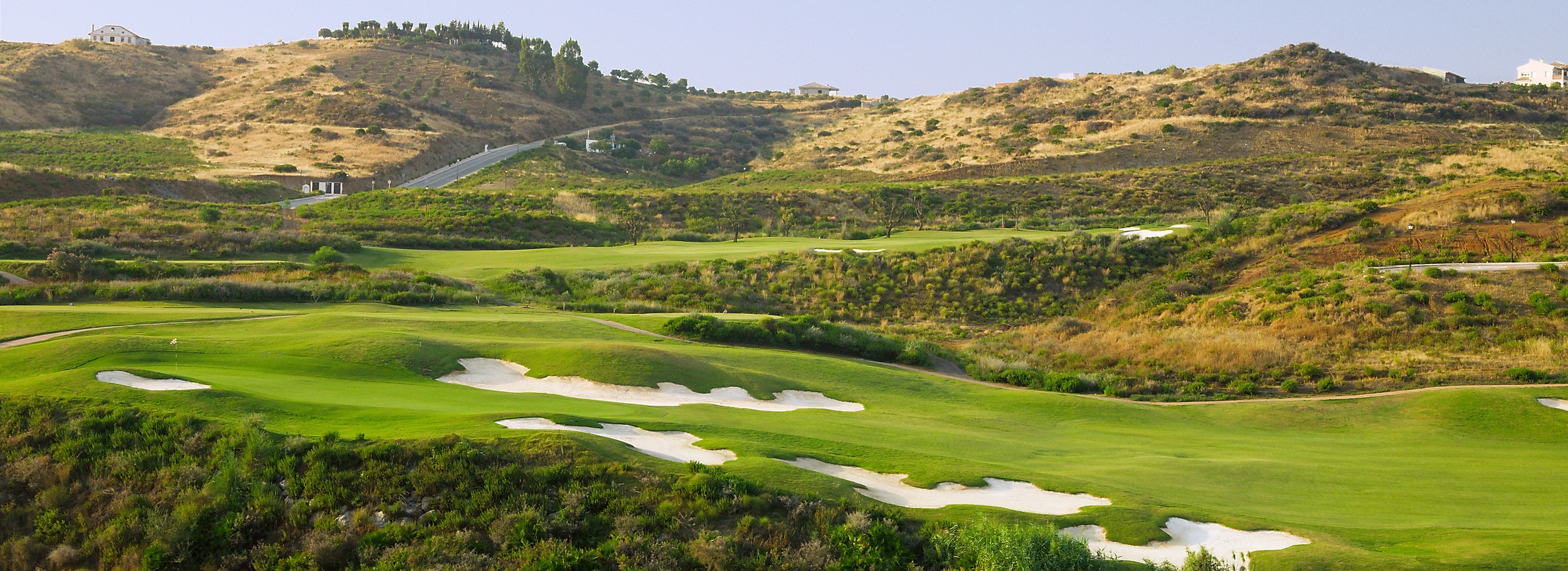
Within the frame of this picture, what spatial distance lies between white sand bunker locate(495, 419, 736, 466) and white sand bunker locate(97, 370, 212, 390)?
5.05 meters

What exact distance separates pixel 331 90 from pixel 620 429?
113093 mm

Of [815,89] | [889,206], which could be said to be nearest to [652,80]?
[815,89]

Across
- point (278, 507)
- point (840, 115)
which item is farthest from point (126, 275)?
point (840, 115)

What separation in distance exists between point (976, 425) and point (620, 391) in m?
6.33

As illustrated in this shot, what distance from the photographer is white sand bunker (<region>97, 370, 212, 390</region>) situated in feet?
45.8

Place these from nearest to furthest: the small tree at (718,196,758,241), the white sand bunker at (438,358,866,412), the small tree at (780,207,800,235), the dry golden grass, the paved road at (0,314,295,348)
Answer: the white sand bunker at (438,358,866,412), the paved road at (0,314,295,348), the small tree at (718,196,758,241), the small tree at (780,207,800,235), the dry golden grass

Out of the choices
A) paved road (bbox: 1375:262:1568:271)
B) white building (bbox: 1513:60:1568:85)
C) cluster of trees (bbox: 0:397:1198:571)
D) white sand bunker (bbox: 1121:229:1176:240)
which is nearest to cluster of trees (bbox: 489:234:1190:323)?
white sand bunker (bbox: 1121:229:1176:240)

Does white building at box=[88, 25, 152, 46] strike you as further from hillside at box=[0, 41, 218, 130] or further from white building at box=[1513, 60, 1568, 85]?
white building at box=[1513, 60, 1568, 85]

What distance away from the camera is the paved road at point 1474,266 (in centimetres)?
3047

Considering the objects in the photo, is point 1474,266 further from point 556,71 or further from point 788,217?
point 556,71

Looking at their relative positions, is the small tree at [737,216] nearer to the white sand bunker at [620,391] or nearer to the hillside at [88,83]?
the white sand bunker at [620,391]

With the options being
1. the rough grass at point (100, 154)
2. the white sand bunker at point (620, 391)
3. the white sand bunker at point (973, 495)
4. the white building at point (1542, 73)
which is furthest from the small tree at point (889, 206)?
the white building at point (1542, 73)

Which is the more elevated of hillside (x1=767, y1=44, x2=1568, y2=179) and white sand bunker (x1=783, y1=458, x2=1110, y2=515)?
hillside (x1=767, y1=44, x2=1568, y2=179)

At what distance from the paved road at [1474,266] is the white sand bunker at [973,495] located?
26.7m
